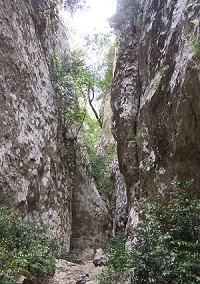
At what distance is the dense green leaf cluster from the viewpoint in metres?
4.32

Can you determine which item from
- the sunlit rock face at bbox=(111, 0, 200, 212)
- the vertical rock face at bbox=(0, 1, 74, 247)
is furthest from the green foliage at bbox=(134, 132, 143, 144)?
the vertical rock face at bbox=(0, 1, 74, 247)

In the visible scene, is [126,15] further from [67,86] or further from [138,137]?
[138,137]

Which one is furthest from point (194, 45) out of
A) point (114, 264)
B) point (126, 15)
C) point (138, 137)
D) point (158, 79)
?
point (126, 15)

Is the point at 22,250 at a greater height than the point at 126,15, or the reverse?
the point at 126,15

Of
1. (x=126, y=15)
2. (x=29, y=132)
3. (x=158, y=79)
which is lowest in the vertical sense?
(x=29, y=132)

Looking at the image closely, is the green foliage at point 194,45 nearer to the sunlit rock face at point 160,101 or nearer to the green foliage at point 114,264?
the sunlit rock face at point 160,101

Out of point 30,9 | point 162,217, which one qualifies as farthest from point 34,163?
point 30,9

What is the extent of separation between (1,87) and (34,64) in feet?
9.76

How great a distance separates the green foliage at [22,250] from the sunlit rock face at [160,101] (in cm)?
307

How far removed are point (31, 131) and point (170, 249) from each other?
20.0ft

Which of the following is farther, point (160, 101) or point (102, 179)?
point (102, 179)

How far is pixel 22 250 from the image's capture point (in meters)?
5.60

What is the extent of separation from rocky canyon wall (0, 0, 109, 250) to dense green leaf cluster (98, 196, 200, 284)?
12.6ft

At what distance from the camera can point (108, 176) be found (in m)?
16.1
